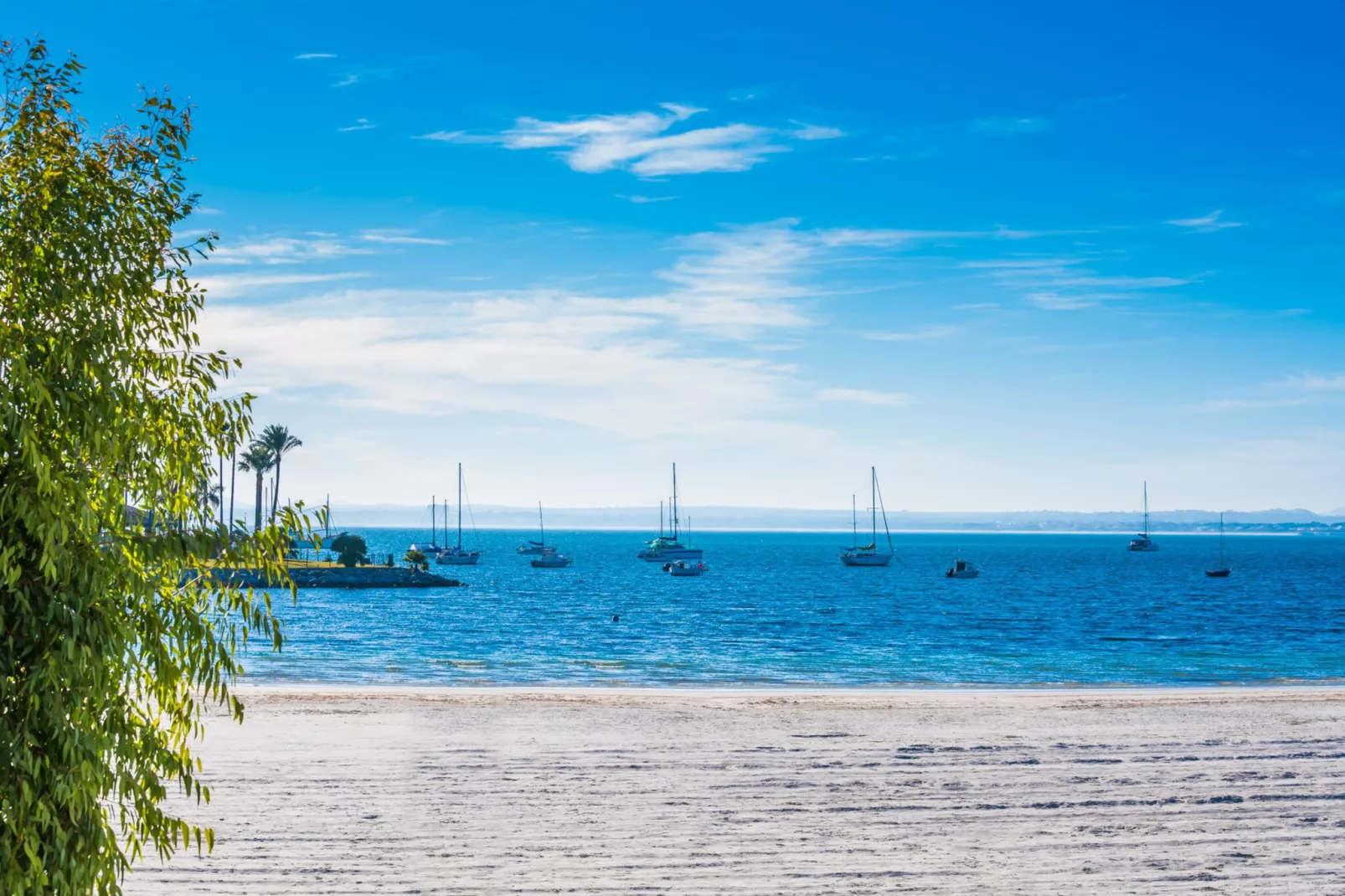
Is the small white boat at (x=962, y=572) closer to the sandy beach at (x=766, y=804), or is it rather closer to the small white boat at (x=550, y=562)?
the small white boat at (x=550, y=562)

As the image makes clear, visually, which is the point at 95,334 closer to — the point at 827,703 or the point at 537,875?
the point at 537,875

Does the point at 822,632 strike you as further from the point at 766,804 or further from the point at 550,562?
the point at 550,562

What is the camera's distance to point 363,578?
3883 inches

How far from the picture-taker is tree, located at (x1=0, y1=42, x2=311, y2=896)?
18.2 feet

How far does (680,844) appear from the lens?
11859mm

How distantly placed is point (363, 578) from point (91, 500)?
96474 millimetres

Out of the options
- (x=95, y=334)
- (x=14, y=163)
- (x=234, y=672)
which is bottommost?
(x=234, y=672)

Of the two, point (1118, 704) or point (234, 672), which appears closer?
point (234, 672)

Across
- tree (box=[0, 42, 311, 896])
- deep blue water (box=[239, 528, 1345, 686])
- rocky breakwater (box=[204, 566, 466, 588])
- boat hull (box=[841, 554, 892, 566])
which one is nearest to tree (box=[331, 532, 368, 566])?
rocky breakwater (box=[204, 566, 466, 588])

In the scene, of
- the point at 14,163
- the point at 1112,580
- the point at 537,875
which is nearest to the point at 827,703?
the point at 537,875

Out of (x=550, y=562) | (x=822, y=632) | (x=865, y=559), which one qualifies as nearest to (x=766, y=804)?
(x=822, y=632)

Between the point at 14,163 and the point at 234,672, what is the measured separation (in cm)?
300

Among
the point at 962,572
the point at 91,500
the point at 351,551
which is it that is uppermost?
the point at 91,500

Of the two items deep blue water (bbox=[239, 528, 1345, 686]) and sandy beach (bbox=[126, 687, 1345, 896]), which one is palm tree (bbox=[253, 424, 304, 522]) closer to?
deep blue water (bbox=[239, 528, 1345, 686])
